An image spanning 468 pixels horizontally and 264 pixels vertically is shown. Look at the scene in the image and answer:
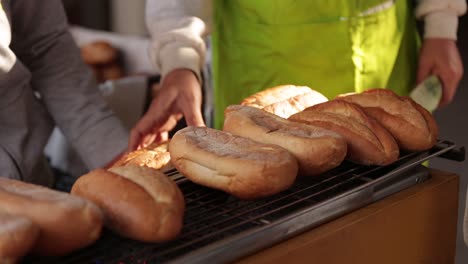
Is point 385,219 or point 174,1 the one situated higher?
point 174,1

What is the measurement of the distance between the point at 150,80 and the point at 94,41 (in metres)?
1.08

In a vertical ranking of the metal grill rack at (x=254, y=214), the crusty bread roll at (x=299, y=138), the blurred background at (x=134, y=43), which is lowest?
the blurred background at (x=134, y=43)

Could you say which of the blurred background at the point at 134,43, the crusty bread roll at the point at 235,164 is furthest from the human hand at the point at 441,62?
the crusty bread roll at the point at 235,164

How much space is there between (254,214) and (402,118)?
0.38 metres

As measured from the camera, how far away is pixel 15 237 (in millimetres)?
685

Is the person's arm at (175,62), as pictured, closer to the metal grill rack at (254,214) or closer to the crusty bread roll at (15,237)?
the metal grill rack at (254,214)

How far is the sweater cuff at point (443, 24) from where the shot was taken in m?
1.87

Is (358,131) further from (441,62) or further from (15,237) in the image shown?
(441,62)

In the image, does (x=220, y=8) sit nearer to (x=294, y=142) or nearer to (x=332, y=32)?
(x=332, y=32)

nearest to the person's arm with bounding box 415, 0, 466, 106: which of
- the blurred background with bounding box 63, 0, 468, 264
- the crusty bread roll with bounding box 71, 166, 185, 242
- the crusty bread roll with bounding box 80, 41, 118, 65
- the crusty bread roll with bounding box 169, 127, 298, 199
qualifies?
the blurred background with bounding box 63, 0, 468, 264

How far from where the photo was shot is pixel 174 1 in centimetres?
183

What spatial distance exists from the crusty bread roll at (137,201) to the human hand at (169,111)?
2.30 ft

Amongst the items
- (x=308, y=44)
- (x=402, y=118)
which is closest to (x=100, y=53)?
(x=308, y=44)

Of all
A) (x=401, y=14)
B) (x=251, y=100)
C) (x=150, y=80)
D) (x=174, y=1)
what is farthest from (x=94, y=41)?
(x=251, y=100)
